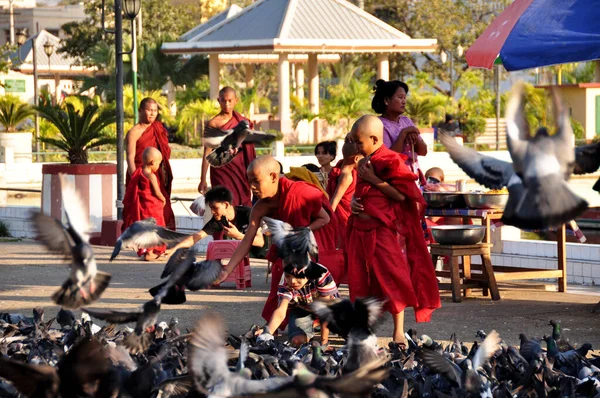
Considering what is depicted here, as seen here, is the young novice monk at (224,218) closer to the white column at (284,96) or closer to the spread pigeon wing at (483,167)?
the spread pigeon wing at (483,167)

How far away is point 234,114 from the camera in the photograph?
9922 millimetres

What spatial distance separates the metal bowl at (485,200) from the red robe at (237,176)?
2.52 m

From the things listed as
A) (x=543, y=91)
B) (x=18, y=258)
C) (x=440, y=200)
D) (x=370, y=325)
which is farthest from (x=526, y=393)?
(x=18, y=258)

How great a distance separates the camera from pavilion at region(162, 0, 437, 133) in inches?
1198

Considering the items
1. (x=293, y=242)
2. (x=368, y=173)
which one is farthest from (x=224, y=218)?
(x=293, y=242)

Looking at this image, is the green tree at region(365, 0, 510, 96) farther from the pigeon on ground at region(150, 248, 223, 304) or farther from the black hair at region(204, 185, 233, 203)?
the pigeon on ground at region(150, 248, 223, 304)

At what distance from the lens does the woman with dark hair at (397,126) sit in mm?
7367

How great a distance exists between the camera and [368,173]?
6.39m

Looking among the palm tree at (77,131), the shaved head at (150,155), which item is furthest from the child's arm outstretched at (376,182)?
the palm tree at (77,131)

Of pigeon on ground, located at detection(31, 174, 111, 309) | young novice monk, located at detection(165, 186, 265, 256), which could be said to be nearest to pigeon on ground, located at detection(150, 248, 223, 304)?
pigeon on ground, located at detection(31, 174, 111, 309)

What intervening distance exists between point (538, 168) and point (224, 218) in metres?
2.97

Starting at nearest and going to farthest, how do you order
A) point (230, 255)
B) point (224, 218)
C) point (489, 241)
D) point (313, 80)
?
1. point (224, 218)
2. point (489, 241)
3. point (230, 255)
4. point (313, 80)

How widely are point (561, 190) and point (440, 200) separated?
3.95 m

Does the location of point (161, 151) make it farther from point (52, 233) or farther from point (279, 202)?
point (52, 233)
